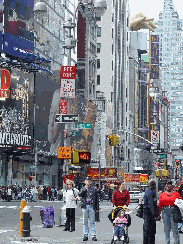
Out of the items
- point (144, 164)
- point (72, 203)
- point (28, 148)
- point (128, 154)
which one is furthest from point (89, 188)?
point (144, 164)

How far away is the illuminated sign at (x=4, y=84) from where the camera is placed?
243ft

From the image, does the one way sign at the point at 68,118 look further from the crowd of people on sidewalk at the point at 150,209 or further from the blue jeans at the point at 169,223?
the blue jeans at the point at 169,223

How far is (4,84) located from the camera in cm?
7419

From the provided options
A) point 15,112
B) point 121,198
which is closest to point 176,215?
point 121,198

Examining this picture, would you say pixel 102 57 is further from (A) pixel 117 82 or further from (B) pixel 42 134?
(B) pixel 42 134

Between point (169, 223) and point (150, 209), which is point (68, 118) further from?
point (169, 223)

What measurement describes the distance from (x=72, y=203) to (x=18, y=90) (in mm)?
55347

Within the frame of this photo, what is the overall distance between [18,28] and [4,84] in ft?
29.4

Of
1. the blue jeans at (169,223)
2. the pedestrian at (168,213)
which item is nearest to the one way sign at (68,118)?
the pedestrian at (168,213)

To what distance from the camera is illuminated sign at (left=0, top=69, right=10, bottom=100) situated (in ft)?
243

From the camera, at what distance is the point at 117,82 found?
147250 millimetres

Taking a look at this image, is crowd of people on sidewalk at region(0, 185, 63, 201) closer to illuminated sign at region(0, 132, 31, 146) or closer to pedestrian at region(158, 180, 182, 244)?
illuminated sign at region(0, 132, 31, 146)

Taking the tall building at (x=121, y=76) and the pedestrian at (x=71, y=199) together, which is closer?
the pedestrian at (x=71, y=199)

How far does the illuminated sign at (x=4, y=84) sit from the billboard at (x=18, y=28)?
9.71 feet
